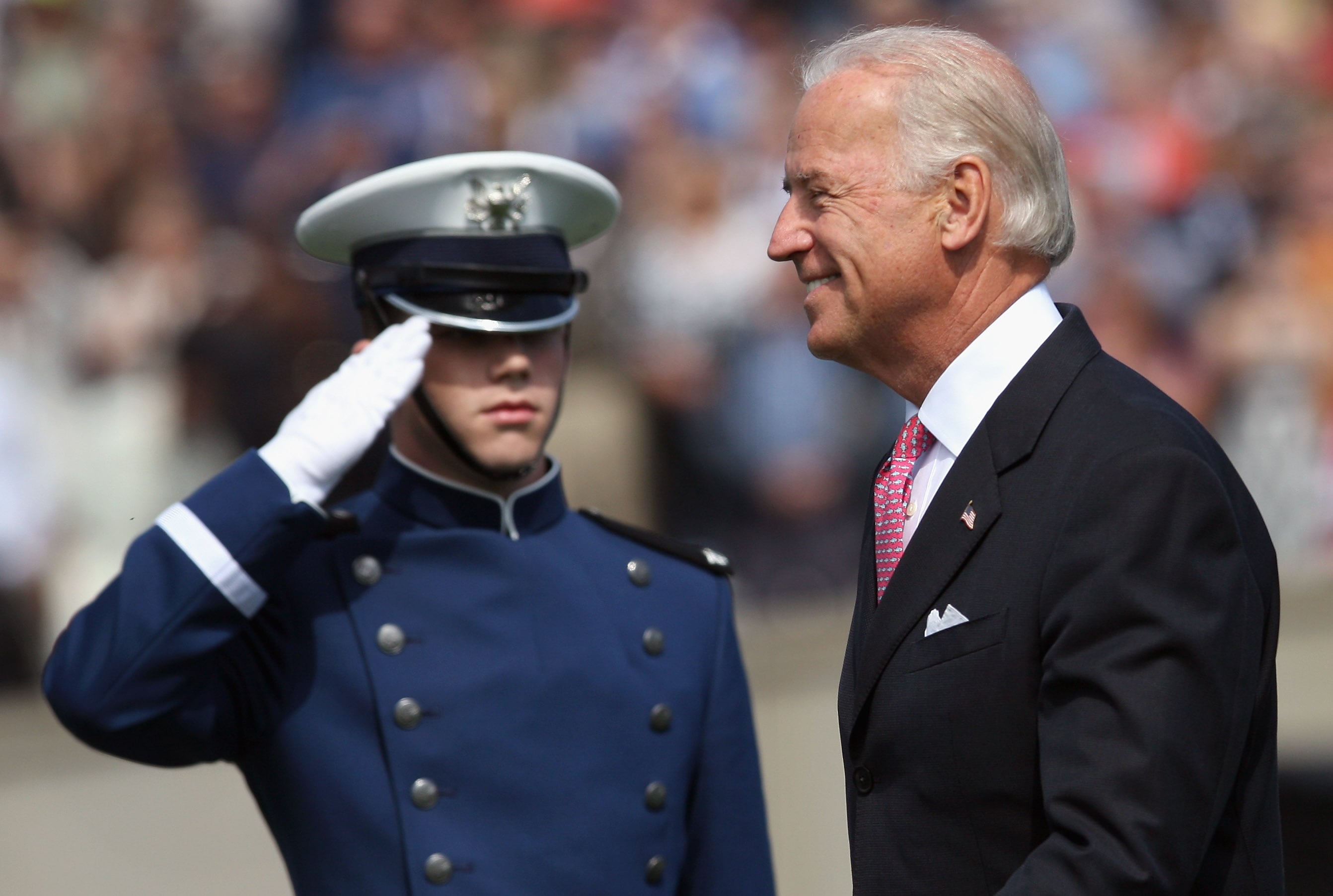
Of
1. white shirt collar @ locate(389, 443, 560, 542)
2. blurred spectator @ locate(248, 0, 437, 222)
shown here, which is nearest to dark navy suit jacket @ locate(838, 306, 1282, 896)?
white shirt collar @ locate(389, 443, 560, 542)

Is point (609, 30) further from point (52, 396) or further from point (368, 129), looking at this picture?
point (52, 396)

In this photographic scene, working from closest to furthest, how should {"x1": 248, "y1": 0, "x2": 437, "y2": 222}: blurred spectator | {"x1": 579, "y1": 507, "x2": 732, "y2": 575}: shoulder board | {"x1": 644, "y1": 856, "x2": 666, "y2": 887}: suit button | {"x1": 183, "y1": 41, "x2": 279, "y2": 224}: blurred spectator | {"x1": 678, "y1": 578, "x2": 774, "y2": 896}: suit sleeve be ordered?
{"x1": 644, "y1": 856, "x2": 666, "y2": 887}: suit button
{"x1": 678, "y1": 578, "x2": 774, "y2": 896}: suit sleeve
{"x1": 579, "y1": 507, "x2": 732, "y2": 575}: shoulder board
{"x1": 183, "y1": 41, "x2": 279, "y2": 224}: blurred spectator
{"x1": 248, "y1": 0, "x2": 437, "y2": 222}: blurred spectator

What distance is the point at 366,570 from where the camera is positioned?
283 cm

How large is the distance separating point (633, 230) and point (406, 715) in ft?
14.0

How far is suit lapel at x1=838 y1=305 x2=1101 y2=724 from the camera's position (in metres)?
1.98

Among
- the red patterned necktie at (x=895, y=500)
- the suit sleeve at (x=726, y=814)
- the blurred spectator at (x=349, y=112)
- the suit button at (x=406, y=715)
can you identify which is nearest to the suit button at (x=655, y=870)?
the suit sleeve at (x=726, y=814)

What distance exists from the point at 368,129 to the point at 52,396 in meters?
1.65

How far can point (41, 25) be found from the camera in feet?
21.5

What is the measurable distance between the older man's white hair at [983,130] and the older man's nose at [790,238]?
16 centimetres

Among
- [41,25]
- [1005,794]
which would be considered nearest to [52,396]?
[41,25]

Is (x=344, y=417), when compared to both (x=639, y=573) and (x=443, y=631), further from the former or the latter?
(x=639, y=573)

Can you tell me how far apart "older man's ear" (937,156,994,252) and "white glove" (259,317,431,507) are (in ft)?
3.41

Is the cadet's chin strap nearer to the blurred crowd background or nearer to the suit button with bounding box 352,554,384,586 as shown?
the suit button with bounding box 352,554,384,586

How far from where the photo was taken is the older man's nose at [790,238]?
7.13 ft
